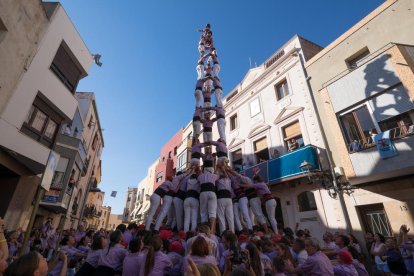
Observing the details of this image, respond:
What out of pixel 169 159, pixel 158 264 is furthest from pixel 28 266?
pixel 169 159

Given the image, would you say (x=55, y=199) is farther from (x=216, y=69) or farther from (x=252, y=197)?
(x=252, y=197)

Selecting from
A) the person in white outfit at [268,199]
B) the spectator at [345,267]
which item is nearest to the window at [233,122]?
the person in white outfit at [268,199]

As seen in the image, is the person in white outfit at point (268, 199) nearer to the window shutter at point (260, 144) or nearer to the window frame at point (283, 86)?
the window shutter at point (260, 144)

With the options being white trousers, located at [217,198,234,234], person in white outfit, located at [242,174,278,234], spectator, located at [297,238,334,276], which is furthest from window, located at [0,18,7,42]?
spectator, located at [297,238,334,276]

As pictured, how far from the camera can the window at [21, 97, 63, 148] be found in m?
10.6

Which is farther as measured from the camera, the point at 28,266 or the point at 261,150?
the point at 261,150

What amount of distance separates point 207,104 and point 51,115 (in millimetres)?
8160

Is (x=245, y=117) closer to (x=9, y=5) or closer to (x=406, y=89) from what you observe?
(x=406, y=89)

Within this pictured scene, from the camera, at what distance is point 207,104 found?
11320 mm

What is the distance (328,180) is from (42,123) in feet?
47.8

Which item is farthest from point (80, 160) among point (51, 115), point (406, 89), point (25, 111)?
point (406, 89)

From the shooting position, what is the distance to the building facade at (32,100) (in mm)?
9156

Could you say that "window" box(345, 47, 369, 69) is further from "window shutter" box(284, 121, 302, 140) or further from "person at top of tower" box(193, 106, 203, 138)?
"person at top of tower" box(193, 106, 203, 138)

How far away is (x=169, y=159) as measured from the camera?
30.4 meters
